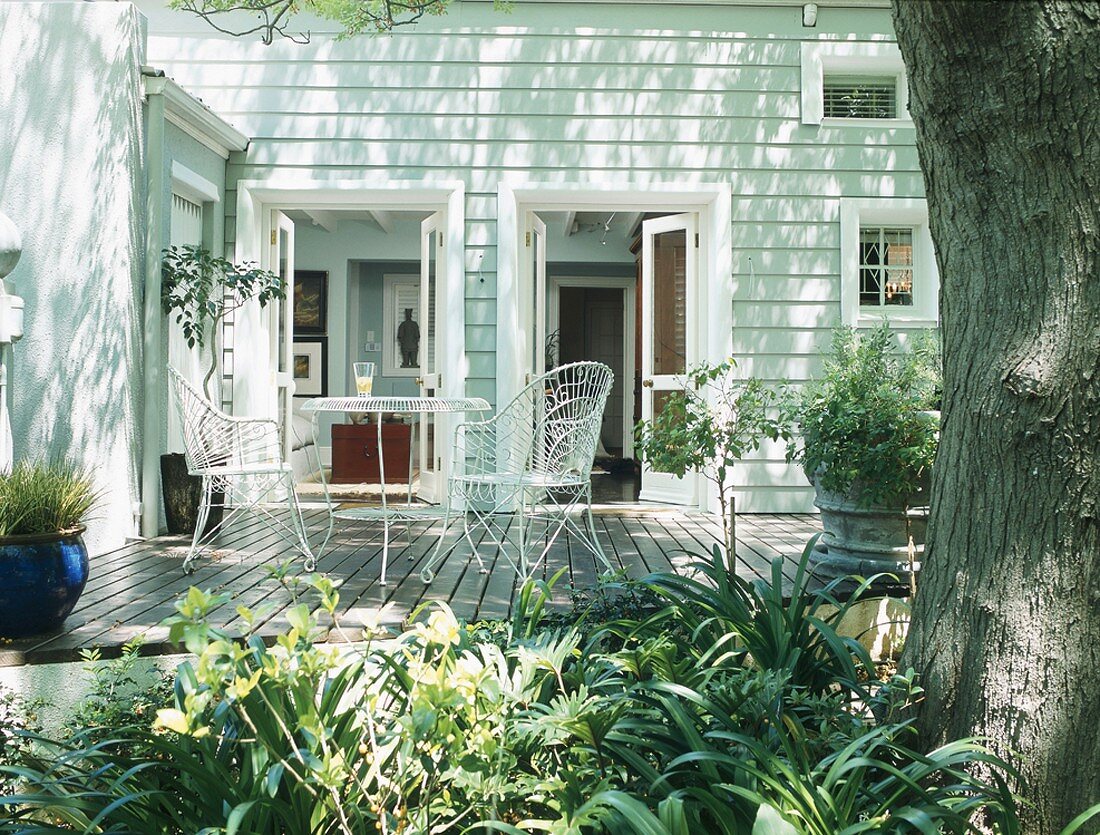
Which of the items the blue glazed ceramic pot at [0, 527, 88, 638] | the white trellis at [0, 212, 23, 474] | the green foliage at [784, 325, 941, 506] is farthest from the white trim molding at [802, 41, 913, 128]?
the blue glazed ceramic pot at [0, 527, 88, 638]

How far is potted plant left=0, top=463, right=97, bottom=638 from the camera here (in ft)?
11.0

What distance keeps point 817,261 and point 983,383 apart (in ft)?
18.2

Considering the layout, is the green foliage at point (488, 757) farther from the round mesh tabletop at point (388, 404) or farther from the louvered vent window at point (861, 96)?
the louvered vent window at point (861, 96)

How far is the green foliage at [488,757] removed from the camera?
1.69m

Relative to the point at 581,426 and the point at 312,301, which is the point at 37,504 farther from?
the point at 312,301

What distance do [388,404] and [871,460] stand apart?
2.31 m

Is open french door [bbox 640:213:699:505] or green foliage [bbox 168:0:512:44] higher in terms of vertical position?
green foliage [bbox 168:0:512:44]

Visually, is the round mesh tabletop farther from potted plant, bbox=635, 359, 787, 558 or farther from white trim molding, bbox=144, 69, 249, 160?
white trim molding, bbox=144, 69, 249, 160

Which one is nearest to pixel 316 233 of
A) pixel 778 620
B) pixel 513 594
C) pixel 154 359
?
pixel 154 359

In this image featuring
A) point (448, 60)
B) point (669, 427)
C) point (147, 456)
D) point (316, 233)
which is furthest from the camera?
point (316, 233)

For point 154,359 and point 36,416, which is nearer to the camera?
point 36,416

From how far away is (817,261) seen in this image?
7.47m

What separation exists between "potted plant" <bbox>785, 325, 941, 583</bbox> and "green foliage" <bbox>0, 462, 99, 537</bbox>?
8.75 feet

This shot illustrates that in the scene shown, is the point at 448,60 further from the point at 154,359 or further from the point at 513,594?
the point at 513,594
